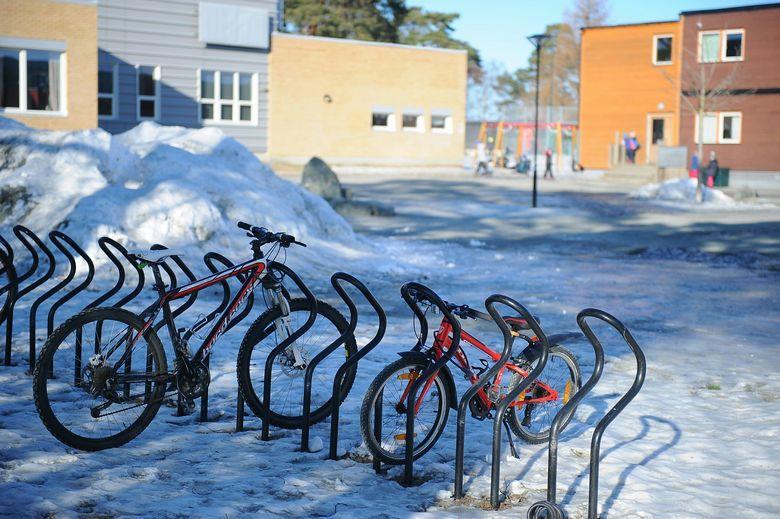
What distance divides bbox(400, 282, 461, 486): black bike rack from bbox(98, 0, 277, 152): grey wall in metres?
33.5

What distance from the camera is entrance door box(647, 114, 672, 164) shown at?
50094 millimetres

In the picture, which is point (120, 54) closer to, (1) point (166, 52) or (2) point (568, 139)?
(1) point (166, 52)

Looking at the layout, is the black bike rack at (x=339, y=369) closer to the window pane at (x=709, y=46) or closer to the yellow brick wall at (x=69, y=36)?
the yellow brick wall at (x=69, y=36)

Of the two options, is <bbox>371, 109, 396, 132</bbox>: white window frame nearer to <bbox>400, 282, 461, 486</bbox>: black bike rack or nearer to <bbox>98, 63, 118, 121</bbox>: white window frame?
<bbox>98, 63, 118, 121</bbox>: white window frame

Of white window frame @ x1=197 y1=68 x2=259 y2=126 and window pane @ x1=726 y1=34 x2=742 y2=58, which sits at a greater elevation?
window pane @ x1=726 y1=34 x2=742 y2=58

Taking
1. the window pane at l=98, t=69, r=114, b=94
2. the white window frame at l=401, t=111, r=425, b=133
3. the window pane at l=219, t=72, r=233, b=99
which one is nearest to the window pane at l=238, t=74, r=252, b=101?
the window pane at l=219, t=72, r=233, b=99

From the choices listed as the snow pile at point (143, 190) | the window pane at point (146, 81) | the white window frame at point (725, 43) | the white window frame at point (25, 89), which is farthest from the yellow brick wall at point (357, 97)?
the snow pile at point (143, 190)

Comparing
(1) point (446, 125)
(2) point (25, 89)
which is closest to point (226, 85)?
(2) point (25, 89)

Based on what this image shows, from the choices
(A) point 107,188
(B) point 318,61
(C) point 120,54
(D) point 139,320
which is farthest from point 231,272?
(B) point 318,61

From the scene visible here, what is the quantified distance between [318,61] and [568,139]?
22.2m

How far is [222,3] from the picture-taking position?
3969 cm

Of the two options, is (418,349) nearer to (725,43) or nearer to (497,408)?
(497,408)

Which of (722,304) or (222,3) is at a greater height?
(222,3)

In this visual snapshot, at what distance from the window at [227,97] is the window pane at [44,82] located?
1030cm
